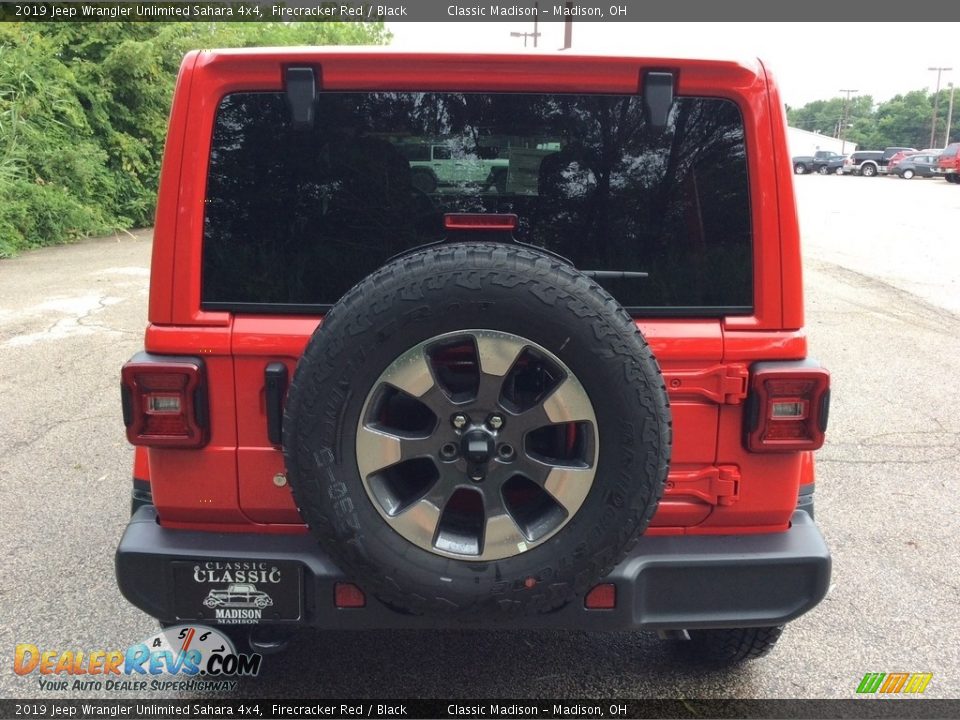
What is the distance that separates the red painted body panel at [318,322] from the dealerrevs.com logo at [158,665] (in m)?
0.59

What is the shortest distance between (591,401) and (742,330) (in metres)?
0.59

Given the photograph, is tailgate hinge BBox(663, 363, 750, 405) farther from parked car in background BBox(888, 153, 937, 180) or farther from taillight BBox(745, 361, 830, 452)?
parked car in background BBox(888, 153, 937, 180)

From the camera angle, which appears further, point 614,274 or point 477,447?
point 614,274

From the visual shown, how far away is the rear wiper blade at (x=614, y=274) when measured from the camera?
7.84ft

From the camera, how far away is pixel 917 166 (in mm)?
45688

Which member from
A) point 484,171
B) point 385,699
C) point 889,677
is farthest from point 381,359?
point 889,677

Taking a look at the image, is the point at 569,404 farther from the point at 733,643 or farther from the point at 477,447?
the point at 733,643

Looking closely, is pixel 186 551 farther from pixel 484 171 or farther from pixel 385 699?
pixel 484 171

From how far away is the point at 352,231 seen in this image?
236cm

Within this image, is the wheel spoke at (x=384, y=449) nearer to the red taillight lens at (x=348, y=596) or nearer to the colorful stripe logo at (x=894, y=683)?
the red taillight lens at (x=348, y=596)

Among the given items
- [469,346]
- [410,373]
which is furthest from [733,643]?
[410,373]

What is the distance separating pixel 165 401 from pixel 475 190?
1083mm

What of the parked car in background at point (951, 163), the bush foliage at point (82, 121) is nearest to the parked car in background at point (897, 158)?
the parked car in background at point (951, 163)

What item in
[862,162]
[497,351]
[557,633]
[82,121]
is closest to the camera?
[497,351]
